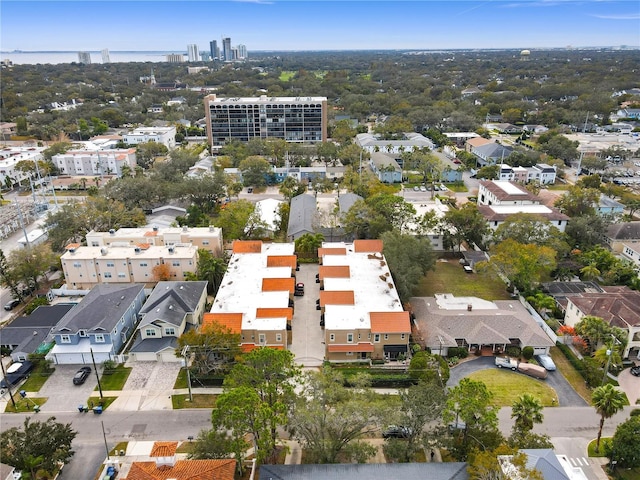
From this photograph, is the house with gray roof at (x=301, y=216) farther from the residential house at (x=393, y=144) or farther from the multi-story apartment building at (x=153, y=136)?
the multi-story apartment building at (x=153, y=136)

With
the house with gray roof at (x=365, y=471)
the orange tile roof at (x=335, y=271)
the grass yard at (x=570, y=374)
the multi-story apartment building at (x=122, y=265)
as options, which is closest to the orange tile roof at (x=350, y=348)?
the orange tile roof at (x=335, y=271)

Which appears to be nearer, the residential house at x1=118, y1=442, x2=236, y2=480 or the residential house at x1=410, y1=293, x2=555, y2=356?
the residential house at x1=118, y1=442, x2=236, y2=480

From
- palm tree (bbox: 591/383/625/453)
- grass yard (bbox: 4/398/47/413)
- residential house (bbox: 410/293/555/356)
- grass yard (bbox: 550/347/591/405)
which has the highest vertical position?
palm tree (bbox: 591/383/625/453)

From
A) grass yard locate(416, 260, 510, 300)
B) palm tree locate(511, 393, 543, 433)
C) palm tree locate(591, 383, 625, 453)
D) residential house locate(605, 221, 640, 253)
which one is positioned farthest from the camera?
residential house locate(605, 221, 640, 253)

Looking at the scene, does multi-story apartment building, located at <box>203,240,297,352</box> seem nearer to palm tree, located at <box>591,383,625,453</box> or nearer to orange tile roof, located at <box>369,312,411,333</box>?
orange tile roof, located at <box>369,312,411,333</box>

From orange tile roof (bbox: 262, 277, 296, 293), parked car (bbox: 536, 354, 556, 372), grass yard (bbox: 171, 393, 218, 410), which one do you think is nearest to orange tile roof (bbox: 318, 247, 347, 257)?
orange tile roof (bbox: 262, 277, 296, 293)

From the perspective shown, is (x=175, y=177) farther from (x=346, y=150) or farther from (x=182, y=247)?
(x=346, y=150)

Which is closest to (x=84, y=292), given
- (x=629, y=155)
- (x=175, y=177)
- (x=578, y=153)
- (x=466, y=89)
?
(x=175, y=177)
